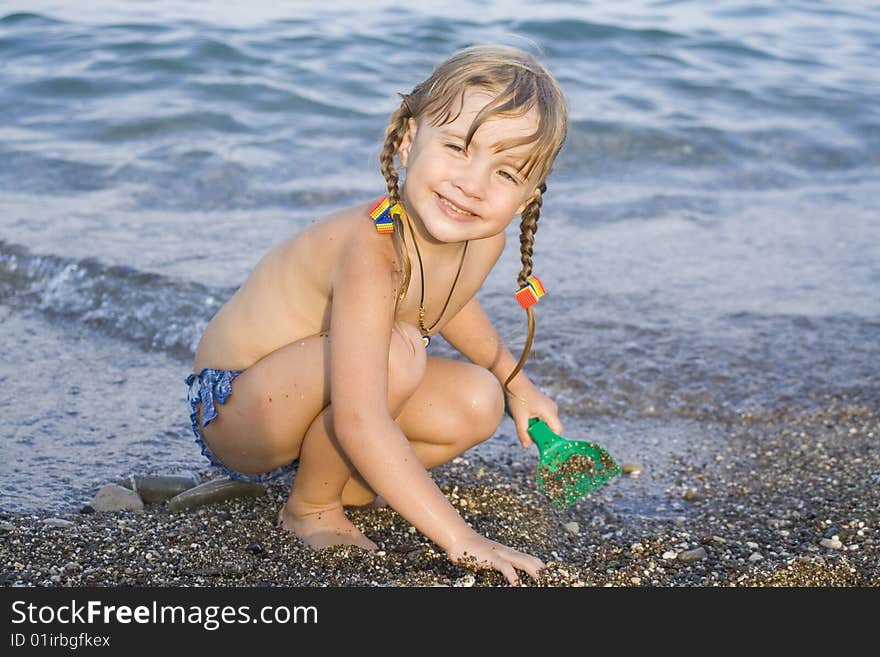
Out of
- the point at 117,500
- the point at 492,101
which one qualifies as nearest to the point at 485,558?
the point at 492,101

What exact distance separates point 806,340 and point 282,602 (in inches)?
116

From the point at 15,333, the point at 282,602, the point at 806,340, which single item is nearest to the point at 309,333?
→ the point at 282,602

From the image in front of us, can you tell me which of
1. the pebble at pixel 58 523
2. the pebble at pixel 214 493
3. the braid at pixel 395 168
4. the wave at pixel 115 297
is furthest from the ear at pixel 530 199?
the wave at pixel 115 297

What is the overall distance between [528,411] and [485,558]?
2.48ft

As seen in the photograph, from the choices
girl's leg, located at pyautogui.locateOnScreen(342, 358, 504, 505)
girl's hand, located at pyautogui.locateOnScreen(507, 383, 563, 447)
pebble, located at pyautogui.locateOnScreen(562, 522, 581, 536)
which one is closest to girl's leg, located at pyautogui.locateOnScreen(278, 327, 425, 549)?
girl's leg, located at pyautogui.locateOnScreen(342, 358, 504, 505)

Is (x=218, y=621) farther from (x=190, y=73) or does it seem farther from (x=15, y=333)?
(x=190, y=73)

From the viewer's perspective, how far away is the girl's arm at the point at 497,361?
3.24 m

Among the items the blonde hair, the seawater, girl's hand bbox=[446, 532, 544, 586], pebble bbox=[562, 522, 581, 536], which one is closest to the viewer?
girl's hand bbox=[446, 532, 544, 586]

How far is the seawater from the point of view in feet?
13.6

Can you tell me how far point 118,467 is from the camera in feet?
11.3

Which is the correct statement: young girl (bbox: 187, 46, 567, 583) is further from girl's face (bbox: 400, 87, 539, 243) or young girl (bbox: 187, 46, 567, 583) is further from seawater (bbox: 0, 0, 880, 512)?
seawater (bbox: 0, 0, 880, 512)

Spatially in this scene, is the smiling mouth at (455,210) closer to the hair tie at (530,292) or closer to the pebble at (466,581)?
the hair tie at (530,292)

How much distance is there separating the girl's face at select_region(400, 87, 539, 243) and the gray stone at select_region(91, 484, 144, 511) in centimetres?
117

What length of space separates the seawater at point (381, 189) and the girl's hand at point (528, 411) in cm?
46
